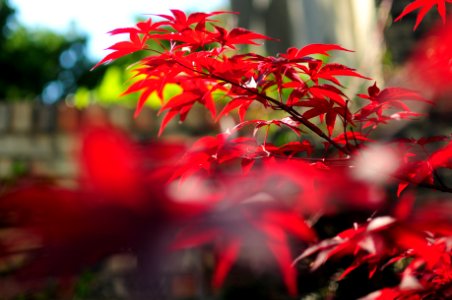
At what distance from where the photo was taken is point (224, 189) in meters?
0.60

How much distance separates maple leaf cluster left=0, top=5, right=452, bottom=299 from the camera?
0.40m

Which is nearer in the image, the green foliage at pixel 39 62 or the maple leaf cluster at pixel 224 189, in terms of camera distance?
the maple leaf cluster at pixel 224 189

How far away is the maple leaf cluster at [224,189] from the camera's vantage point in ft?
1.33

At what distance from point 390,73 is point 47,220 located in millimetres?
2627

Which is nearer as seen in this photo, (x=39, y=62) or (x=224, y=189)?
(x=224, y=189)

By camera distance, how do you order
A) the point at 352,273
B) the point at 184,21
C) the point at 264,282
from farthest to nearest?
1. the point at 264,282
2. the point at 352,273
3. the point at 184,21

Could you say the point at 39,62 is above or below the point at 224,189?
above

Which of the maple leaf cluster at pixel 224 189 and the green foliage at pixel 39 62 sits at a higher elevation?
the green foliage at pixel 39 62

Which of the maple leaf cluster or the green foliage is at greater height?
the green foliage

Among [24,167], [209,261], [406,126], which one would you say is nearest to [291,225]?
[209,261]

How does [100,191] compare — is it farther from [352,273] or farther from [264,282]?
[264,282]

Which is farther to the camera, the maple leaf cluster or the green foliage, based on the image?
the green foliage

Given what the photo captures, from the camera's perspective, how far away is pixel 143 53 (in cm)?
1326

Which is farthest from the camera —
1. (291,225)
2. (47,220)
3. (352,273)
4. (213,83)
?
(352,273)
